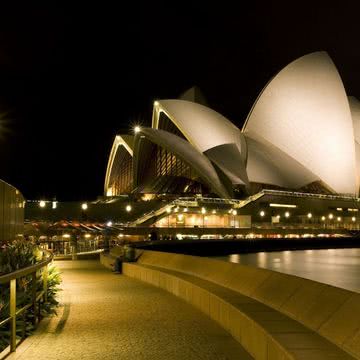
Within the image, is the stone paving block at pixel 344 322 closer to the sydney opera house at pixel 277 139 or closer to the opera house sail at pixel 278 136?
the sydney opera house at pixel 277 139

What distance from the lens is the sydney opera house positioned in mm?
56312

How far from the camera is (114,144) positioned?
72812mm

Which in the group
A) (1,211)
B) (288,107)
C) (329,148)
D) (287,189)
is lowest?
(1,211)

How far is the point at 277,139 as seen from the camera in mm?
59156

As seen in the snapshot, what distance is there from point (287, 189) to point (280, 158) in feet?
10.7

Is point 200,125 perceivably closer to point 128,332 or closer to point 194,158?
point 194,158

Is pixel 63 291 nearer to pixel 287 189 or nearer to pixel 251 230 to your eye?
→ pixel 251 230

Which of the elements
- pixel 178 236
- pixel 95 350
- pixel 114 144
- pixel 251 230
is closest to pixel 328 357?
pixel 95 350

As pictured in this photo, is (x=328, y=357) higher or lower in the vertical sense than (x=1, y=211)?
lower

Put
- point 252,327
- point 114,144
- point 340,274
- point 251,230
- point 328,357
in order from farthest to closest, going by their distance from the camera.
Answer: point 114,144 < point 251,230 < point 340,274 < point 252,327 < point 328,357

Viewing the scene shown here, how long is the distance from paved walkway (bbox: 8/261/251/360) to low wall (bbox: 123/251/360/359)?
66cm

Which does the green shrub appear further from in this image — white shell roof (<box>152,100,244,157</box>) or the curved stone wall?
white shell roof (<box>152,100,244,157</box>)

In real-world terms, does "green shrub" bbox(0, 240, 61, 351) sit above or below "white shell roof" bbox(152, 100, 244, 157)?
below

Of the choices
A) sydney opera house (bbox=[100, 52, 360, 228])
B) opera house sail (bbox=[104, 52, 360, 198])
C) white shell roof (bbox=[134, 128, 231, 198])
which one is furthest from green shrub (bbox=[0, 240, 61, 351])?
opera house sail (bbox=[104, 52, 360, 198])
